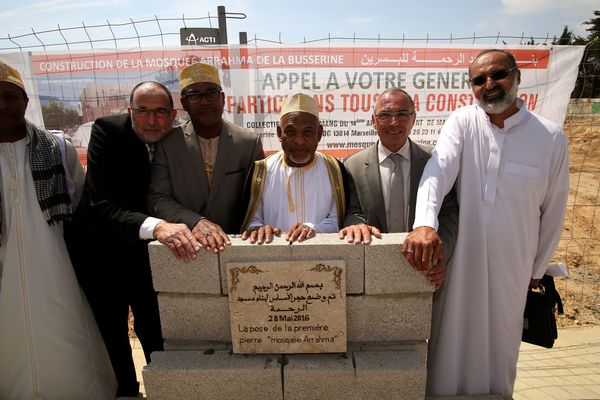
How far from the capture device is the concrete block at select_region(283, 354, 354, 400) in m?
2.00

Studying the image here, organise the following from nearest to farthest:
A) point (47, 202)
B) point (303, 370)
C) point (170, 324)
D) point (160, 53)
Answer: point (303, 370), point (170, 324), point (47, 202), point (160, 53)

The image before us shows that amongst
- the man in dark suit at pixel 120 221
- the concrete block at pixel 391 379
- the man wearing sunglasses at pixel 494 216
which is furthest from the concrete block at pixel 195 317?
the man wearing sunglasses at pixel 494 216

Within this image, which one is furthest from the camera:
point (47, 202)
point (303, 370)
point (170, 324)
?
point (47, 202)

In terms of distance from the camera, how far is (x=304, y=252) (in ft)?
6.56

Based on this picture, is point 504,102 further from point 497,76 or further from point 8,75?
point 8,75

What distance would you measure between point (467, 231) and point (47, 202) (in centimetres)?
268

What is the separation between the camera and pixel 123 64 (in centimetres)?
420

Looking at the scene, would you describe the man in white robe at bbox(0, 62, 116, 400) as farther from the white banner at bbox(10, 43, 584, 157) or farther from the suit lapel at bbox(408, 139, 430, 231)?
the suit lapel at bbox(408, 139, 430, 231)

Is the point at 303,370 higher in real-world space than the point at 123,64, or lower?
lower

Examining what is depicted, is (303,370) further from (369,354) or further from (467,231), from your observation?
(467,231)

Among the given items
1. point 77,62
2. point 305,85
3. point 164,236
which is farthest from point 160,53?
point 164,236

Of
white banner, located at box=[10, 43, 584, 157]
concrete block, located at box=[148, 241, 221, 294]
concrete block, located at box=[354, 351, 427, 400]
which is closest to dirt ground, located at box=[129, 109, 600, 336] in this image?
white banner, located at box=[10, 43, 584, 157]

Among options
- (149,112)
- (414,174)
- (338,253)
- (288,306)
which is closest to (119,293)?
(149,112)

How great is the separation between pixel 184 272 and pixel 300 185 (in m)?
0.88
